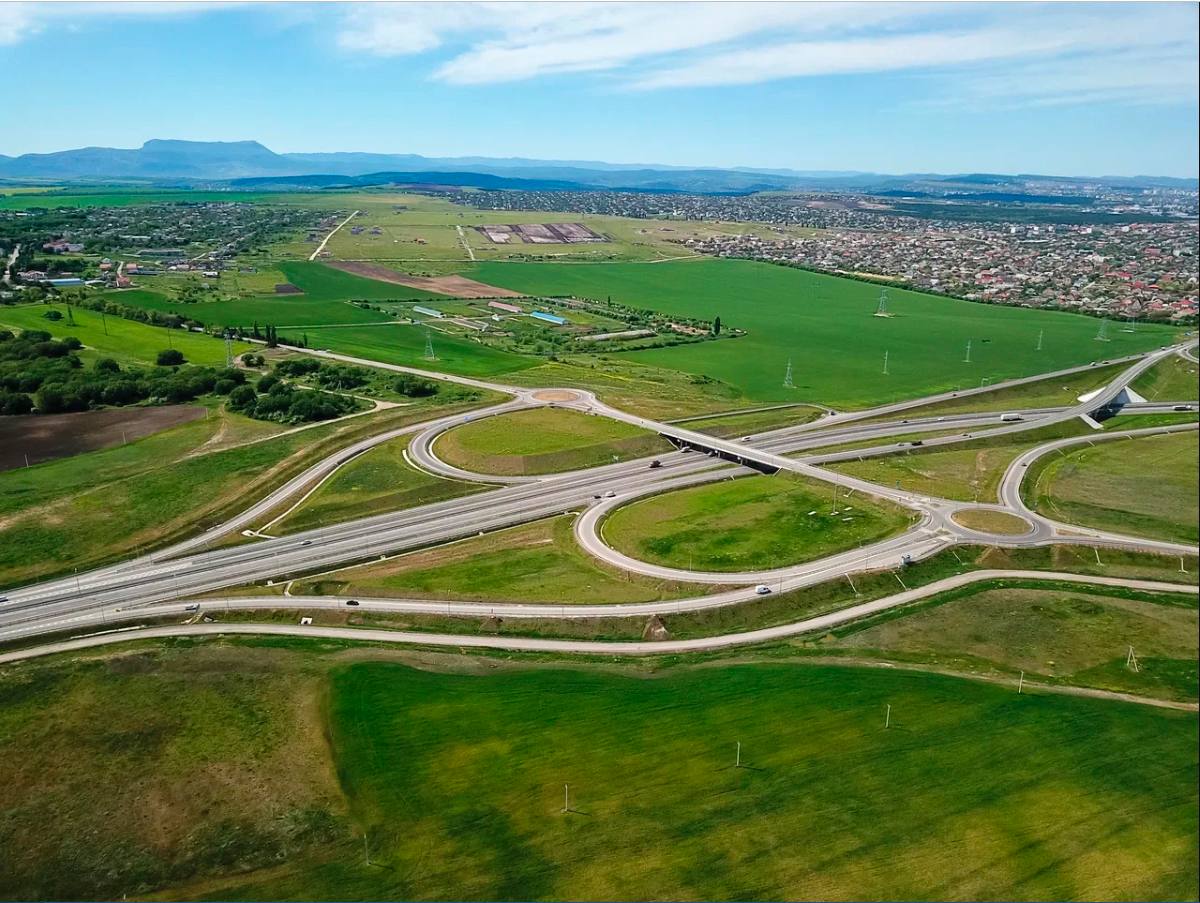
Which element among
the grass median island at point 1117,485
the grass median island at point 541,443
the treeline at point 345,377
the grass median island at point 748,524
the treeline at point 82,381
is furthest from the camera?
the treeline at point 345,377

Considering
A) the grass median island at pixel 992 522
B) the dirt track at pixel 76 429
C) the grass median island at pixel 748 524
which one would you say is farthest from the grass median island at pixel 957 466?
the dirt track at pixel 76 429

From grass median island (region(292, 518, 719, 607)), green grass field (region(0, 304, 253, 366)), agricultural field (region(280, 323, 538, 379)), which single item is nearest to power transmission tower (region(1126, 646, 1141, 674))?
grass median island (region(292, 518, 719, 607))

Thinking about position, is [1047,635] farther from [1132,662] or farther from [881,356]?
[881,356]

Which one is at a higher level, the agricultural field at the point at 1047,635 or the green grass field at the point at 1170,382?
the green grass field at the point at 1170,382

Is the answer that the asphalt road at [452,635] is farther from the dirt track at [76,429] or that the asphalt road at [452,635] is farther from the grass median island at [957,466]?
the dirt track at [76,429]

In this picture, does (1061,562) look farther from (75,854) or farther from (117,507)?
(117,507)

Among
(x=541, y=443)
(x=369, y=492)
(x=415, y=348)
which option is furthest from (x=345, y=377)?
(x=369, y=492)
